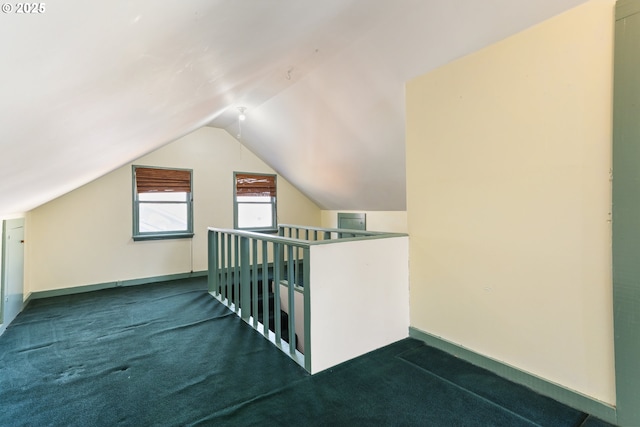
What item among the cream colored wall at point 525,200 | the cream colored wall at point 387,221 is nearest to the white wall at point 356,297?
the cream colored wall at point 525,200

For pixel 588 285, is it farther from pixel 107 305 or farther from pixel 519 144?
pixel 107 305

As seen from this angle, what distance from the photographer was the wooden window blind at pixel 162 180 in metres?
4.69

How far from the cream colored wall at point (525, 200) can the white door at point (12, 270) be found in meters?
3.98

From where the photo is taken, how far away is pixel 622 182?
5.08 feet

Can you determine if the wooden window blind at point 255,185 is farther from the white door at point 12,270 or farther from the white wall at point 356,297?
the white wall at point 356,297

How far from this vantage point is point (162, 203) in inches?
192

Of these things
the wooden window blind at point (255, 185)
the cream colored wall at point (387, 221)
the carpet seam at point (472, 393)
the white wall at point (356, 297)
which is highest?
the wooden window blind at point (255, 185)

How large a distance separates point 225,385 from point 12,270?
293 centimetres

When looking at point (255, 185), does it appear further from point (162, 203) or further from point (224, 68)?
point (224, 68)

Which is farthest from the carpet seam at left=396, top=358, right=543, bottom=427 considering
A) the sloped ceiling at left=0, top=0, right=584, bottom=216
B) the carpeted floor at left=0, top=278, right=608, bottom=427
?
the sloped ceiling at left=0, top=0, right=584, bottom=216

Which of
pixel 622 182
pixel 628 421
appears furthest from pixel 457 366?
pixel 622 182

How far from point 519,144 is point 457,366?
1632 mm

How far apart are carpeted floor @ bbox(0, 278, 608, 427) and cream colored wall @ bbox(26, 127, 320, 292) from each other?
139 centimetres

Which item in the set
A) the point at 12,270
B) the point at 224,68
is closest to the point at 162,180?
the point at 12,270
